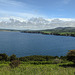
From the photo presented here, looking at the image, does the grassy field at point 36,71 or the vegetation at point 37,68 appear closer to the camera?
the grassy field at point 36,71

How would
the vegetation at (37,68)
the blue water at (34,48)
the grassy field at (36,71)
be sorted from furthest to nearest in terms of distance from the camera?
the blue water at (34,48)
the vegetation at (37,68)
the grassy field at (36,71)

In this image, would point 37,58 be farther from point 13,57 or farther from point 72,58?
point 72,58

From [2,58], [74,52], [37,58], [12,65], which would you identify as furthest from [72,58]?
[2,58]

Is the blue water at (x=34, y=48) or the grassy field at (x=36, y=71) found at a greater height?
the grassy field at (x=36, y=71)

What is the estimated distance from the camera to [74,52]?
2767cm

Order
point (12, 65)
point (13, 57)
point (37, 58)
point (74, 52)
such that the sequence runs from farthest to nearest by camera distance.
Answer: point (37, 58) → point (13, 57) → point (74, 52) → point (12, 65)

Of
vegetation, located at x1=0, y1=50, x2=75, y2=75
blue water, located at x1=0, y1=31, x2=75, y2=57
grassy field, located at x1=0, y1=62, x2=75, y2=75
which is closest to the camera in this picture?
grassy field, located at x1=0, y1=62, x2=75, y2=75

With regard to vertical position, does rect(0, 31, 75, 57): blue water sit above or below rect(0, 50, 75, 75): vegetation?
below

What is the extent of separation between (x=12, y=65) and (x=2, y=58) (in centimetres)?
3055

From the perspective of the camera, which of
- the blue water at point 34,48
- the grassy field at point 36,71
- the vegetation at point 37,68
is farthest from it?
the blue water at point 34,48

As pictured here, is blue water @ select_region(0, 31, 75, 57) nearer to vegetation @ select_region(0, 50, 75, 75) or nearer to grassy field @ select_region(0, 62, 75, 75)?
vegetation @ select_region(0, 50, 75, 75)

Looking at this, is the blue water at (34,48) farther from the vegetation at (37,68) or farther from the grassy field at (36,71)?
the grassy field at (36,71)

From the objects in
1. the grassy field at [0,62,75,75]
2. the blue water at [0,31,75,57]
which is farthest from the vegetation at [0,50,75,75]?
the blue water at [0,31,75,57]

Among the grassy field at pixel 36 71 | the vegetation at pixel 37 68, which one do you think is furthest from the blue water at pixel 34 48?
the grassy field at pixel 36 71
